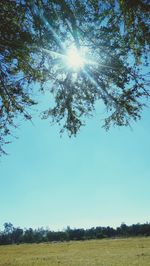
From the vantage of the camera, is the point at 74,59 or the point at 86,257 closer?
the point at 74,59

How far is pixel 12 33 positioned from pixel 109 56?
2463 millimetres

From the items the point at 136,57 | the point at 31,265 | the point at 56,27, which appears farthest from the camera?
the point at 31,265

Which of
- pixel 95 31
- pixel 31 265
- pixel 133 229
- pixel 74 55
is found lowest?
pixel 31 265

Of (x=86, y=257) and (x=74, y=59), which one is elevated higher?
(x=74, y=59)

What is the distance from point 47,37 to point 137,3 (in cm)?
233

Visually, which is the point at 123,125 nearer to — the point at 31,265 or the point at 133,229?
the point at 31,265

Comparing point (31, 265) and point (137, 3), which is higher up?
point (137, 3)

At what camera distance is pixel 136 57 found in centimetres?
995

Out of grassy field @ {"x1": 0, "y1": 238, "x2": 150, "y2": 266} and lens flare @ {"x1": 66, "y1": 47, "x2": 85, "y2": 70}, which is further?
grassy field @ {"x1": 0, "y1": 238, "x2": 150, "y2": 266}

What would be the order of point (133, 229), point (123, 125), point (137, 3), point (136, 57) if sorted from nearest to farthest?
point (137, 3) < point (136, 57) < point (123, 125) < point (133, 229)

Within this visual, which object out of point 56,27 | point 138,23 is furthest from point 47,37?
point 138,23

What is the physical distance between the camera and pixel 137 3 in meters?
8.21

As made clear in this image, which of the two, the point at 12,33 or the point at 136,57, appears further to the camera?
the point at 136,57

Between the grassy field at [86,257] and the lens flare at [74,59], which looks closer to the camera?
the lens flare at [74,59]
